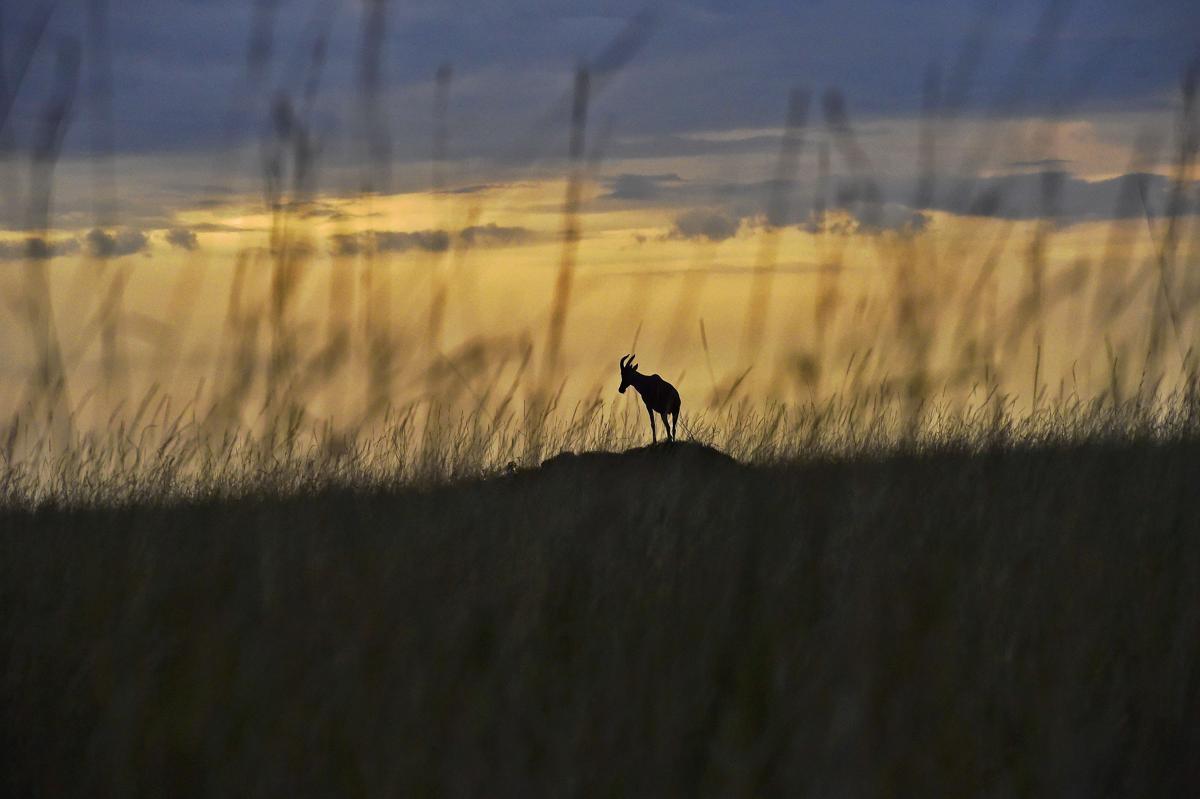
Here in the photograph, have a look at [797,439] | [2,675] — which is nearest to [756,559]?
[797,439]

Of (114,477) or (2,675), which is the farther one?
(114,477)

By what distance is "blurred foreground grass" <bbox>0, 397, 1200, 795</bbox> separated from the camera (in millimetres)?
1598

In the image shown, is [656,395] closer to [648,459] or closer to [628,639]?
[648,459]

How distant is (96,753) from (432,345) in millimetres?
1328

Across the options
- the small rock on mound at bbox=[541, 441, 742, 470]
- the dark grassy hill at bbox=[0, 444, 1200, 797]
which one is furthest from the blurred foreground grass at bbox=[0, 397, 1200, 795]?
the small rock on mound at bbox=[541, 441, 742, 470]

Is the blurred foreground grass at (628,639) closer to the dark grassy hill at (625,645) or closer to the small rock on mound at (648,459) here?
the dark grassy hill at (625,645)

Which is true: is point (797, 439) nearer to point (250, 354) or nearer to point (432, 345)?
point (432, 345)

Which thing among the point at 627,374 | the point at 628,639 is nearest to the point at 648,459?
the point at 627,374

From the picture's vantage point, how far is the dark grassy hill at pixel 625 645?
1.59 meters

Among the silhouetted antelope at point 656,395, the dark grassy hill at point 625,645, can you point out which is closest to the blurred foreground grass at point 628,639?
the dark grassy hill at point 625,645

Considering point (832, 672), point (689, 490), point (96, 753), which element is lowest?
point (96, 753)

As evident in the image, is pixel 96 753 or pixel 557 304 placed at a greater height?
pixel 557 304

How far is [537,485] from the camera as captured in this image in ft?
9.46

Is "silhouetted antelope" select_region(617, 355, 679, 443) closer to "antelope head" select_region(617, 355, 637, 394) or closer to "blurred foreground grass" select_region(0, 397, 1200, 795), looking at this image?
"antelope head" select_region(617, 355, 637, 394)
